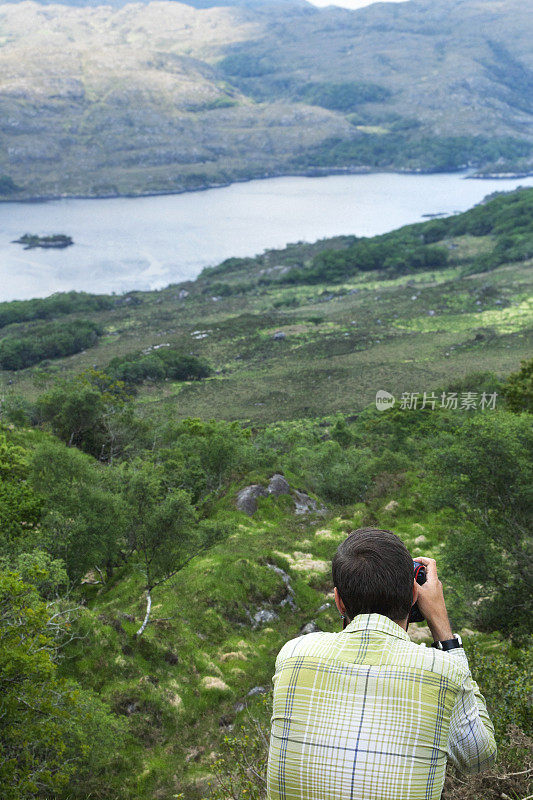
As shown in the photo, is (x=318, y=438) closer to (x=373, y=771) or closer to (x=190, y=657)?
(x=190, y=657)

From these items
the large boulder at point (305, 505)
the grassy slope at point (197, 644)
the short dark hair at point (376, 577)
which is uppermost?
the short dark hair at point (376, 577)

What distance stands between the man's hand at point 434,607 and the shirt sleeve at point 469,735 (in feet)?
1.01

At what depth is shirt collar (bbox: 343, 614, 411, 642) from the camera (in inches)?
123

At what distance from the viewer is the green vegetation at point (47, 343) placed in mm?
91062

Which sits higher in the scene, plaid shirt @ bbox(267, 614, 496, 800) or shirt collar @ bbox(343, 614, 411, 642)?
shirt collar @ bbox(343, 614, 411, 642)

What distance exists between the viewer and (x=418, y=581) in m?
3.62

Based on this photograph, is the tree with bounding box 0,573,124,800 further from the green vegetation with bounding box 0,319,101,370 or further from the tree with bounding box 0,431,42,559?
the green vegetation with bounding box 0,319,101,370

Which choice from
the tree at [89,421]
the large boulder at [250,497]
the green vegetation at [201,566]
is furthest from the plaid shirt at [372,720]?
the tree at [89,421]

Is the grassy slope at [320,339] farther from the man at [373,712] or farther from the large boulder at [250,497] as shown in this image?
the man at [373,712]

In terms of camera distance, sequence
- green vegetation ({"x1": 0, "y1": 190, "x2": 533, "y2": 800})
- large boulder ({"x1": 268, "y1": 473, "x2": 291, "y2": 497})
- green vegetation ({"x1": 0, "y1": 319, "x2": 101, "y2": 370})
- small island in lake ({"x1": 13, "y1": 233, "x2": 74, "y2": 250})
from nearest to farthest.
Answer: green vegetation ({"x1": 0, "y1": 190, "x2": 533, "y2": 800})
large boulder ({"x1": 268, "y1": 473, "x2": 291, "y2": 497})
green vegetation ({"x1": 0, "y1": 319, "x2": 101, "y2": 370})
small island in lake ({"x1": 13, "y1": 233, "x2": 74, "y2": 250})

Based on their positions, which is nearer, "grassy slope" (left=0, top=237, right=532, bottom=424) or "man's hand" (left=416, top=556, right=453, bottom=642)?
"man's hand" (left=416, top=556, right=453, bottom=642)

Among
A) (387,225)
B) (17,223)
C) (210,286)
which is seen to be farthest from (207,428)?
(17,223)

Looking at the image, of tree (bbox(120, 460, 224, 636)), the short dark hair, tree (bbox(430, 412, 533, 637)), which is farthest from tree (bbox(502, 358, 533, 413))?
the short dark hair

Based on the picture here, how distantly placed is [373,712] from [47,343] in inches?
3807
